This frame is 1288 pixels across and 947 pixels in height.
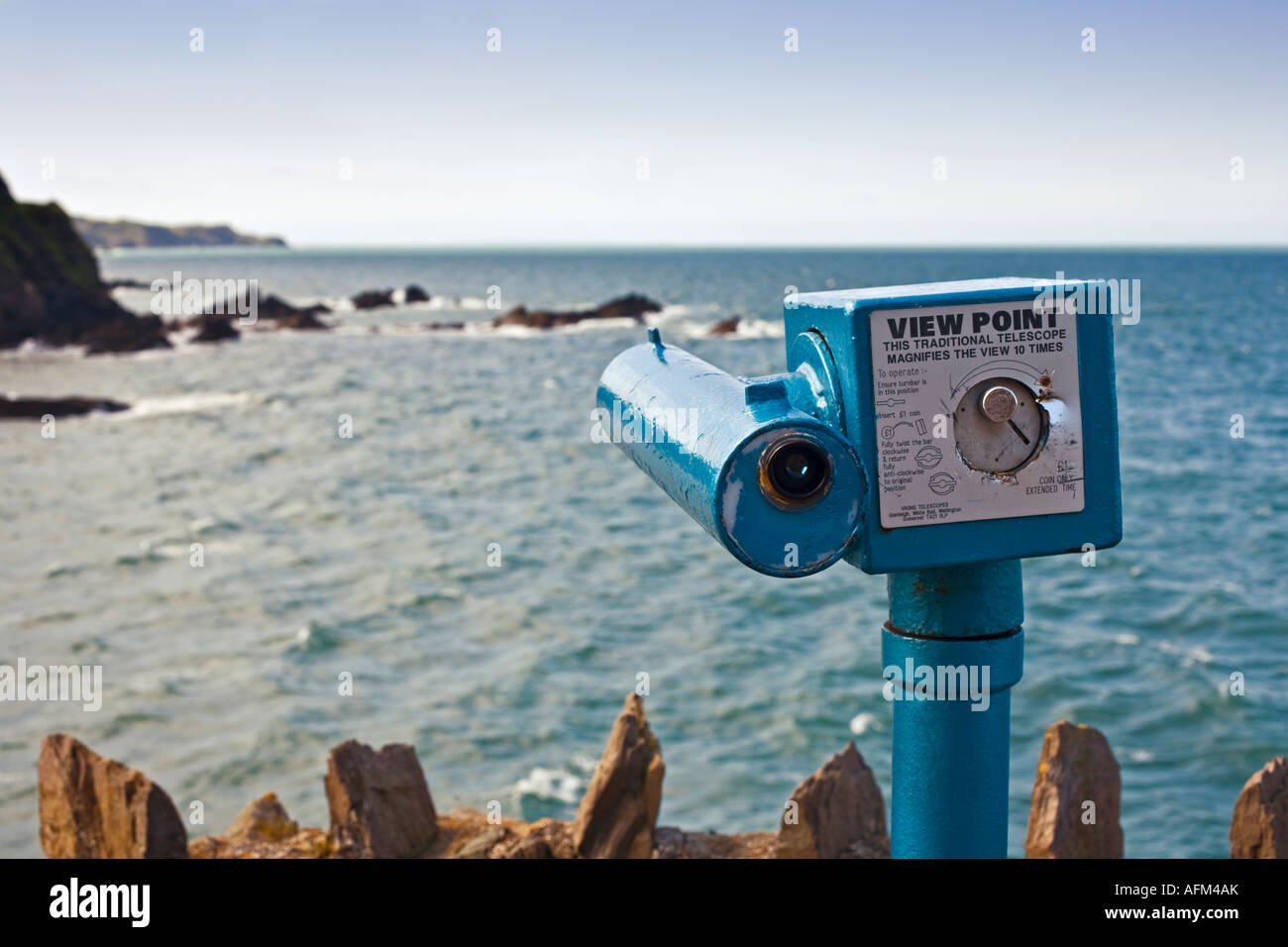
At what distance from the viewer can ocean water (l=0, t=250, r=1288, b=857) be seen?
43.5 ft

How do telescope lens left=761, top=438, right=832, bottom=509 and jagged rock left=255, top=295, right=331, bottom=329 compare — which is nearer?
telescope lens left=761, top=438, right=832, bottom=509

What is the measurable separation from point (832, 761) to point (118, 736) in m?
10.3

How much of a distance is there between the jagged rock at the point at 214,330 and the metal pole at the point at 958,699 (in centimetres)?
6482

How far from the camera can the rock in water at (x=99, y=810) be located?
21.0 ft

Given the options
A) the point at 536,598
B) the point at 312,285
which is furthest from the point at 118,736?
the point at 312,285

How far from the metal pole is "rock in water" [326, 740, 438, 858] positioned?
4.92 metres

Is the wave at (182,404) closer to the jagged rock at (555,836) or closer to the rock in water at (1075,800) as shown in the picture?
the jagged rock at (555,836)

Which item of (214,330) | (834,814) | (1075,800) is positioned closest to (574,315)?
(214,330)

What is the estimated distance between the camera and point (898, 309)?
2238mm

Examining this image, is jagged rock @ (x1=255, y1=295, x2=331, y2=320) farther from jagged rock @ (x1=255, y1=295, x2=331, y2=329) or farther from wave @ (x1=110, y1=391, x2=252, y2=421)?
wave @ (x1=110, y1=391, x2=252, y2=421)

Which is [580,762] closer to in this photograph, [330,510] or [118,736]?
[118,736]

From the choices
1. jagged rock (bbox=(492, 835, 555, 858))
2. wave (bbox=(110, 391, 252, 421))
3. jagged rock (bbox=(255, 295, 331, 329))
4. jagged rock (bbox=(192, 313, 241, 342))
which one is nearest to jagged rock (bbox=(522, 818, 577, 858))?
jagged rock (bbox=(492, 835, 555, 858))

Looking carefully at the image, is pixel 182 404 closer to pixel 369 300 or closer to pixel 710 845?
pixel 710 845

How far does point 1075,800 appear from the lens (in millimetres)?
6051
